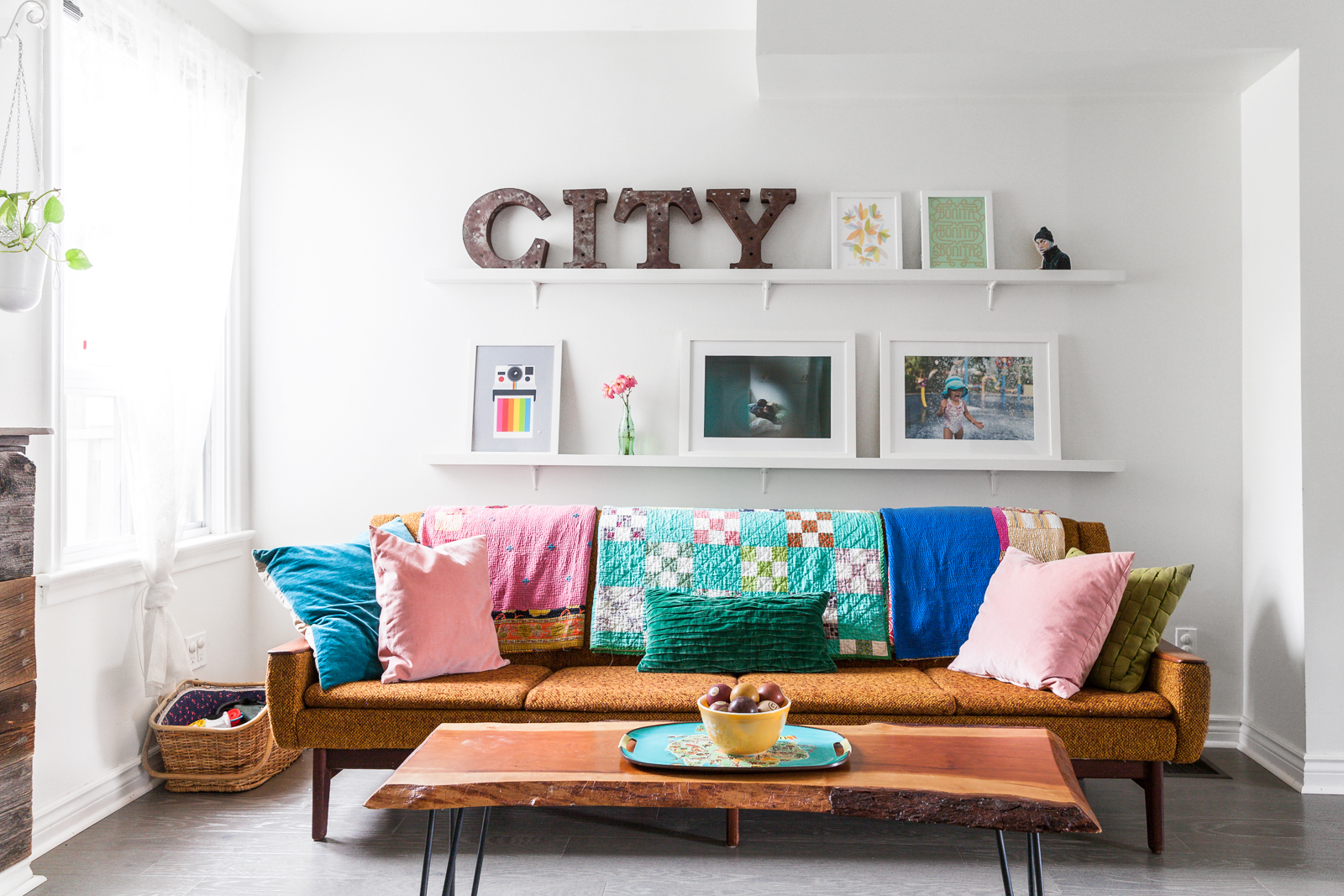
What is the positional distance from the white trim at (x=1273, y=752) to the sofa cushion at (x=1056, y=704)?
2.83 feet

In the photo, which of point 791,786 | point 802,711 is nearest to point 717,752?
point 791,786

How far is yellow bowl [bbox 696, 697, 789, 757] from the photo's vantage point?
1644mm

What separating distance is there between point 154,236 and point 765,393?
6.82 feet

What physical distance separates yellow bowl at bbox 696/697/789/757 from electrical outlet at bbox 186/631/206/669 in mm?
2124

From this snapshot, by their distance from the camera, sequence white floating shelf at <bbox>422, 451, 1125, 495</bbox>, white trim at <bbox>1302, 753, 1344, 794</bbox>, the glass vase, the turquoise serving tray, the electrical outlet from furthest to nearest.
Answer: the glass vase, white floating shelf at <bbox>422, 451, 1125, 495</bbox>, the electrical outlet, white trim at <bbox>1302, 753, 1344, 794</bbox>, the turquoise serving tray

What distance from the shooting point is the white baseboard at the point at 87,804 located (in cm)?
227

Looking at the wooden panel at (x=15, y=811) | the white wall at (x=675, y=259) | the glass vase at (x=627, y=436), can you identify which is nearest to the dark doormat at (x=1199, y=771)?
the white wall at (x=675, y=259)

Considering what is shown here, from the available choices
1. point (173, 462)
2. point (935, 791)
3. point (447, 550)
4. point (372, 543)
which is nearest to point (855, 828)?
point (935, 791)

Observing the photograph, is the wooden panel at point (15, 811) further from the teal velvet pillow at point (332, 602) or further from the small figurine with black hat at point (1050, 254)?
the small figurine with black hat at point (1050, 254)

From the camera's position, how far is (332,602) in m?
2.48

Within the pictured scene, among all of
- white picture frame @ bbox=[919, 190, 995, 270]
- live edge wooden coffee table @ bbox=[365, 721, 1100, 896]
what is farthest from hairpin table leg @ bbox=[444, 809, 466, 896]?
white picture frame @ bbox=[919, 190, 995, 270]

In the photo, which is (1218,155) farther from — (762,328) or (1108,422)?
(762,328)

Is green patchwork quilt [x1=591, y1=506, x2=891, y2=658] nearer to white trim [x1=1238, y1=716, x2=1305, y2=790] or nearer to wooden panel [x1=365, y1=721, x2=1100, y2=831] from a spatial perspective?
wooden panel [x1=365, y1=721, x2=1100, y2=831]

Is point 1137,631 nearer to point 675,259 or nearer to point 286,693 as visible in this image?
point 675,259
